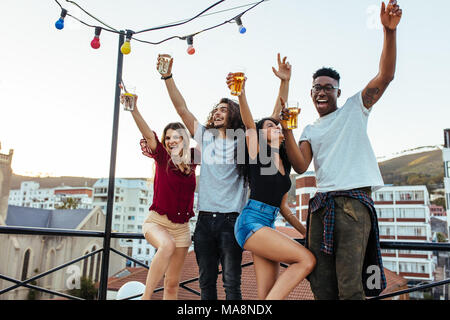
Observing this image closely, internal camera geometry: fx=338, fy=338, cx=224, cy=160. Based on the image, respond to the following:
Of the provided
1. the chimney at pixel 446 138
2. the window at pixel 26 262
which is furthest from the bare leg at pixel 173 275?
the chimney at pixel 446 138

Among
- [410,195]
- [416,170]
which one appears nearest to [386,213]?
[410,195]

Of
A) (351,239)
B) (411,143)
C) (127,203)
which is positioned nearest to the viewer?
(351,239)

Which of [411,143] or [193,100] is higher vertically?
[411,143]

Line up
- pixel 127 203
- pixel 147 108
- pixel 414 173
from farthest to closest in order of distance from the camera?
1. pixel 414 173
2. pixel 127 203
3. pixel 147 108

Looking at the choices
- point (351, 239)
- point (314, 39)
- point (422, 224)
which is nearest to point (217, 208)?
point (351, 239)

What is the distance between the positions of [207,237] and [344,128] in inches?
45.1

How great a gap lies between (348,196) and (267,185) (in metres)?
0.49

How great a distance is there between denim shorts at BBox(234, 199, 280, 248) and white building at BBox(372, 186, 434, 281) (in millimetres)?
50188

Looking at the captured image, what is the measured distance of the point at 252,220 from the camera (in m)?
2.07

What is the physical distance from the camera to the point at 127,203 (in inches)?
3354

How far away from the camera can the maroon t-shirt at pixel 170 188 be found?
2541 mm

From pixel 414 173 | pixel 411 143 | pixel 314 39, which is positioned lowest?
pixel 314 39

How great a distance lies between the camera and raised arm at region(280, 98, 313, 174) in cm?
214

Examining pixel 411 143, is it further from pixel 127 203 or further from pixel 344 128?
pixel 344 128
